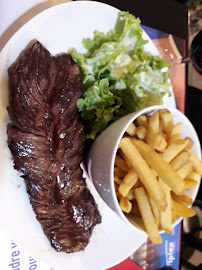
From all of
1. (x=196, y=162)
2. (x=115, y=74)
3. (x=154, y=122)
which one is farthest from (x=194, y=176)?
(x=115, y=74)

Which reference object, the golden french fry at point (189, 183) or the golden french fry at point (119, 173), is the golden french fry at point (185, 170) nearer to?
the golden french fry at point (189, 183)

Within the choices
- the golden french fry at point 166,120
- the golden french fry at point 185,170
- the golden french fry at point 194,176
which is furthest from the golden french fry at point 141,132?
the golden french fry at point 194,176

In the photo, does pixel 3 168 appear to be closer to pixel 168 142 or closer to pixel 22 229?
pixel 22 229

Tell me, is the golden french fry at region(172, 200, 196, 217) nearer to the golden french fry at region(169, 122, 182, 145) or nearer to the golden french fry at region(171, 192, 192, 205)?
the golden french fry at region(171, 192, 192, 205)

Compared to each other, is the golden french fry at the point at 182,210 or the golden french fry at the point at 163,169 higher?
the golden french fry at the point at 163,169

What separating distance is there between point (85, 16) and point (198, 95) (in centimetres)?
137

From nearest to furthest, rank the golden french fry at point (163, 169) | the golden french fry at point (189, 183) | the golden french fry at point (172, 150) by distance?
1. the golden french fry at point (163, 169)
2. the golden french fry at point (172, 150)
3. the golden french fry at point (189, 183)

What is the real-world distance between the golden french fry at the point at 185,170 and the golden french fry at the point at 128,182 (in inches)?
9.7

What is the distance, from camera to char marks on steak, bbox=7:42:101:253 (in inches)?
50.1

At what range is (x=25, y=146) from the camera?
1.31 meters

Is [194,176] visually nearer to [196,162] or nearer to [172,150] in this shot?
[196,162]

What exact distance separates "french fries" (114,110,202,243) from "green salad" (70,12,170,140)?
17cm

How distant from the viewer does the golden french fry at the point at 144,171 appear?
1.23 m

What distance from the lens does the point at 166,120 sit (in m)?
1.40
